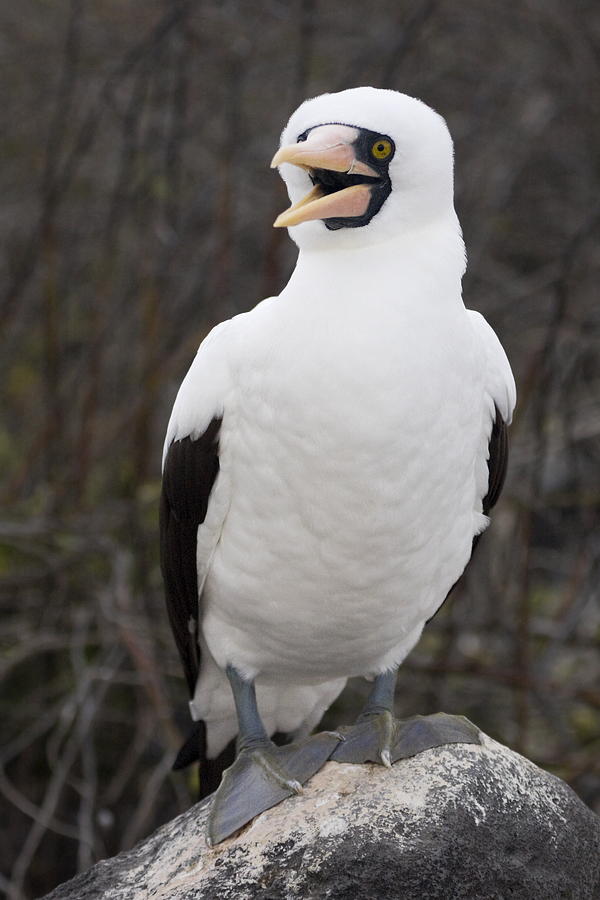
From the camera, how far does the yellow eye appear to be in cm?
273

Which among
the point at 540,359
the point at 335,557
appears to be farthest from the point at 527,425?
the point at 335,557

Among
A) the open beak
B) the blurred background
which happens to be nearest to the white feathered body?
the open beak

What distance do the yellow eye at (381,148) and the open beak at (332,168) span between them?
4cm

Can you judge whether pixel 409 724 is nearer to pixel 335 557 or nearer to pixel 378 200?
pixel 335 557

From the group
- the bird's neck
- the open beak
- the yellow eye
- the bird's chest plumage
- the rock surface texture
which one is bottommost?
the rock surface texture

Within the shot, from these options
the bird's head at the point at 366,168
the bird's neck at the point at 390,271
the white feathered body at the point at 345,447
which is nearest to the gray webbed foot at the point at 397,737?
the white feathered body at the point at 345,447

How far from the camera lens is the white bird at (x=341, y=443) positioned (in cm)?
269

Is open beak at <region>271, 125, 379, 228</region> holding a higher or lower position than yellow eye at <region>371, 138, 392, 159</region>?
lower

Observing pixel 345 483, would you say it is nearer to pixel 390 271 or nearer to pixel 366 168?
pixel 390 271

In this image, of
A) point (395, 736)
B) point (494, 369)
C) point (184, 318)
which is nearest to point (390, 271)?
point (494, 369)

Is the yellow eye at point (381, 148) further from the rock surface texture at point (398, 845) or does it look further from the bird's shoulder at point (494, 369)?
the rock surface texture at point (398, 845)

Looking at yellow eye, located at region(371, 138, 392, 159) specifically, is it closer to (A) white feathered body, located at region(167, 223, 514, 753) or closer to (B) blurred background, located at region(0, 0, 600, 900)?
(A) white feathered body, located at region(167, 223, 514, 753)

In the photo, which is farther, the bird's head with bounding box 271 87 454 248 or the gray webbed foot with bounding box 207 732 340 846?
the gray webbed foot with bounding box 207 732 340 846

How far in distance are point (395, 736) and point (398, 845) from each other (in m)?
0.38
